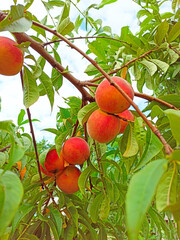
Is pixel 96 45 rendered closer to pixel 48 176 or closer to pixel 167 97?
pixel 167 97

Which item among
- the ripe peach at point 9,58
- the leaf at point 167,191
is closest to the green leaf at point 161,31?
the ripe peach at point 9,58

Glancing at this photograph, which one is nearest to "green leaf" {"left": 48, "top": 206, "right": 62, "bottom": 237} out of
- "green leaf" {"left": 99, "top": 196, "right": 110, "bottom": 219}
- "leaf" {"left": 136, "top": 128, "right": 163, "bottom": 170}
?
"green leaf" {"left": 99, "top": 196, "right": 110, "bottom": 219}

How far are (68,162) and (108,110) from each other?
31 cm

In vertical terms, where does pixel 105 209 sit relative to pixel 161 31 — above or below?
below

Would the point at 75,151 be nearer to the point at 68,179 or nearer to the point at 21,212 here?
the point at 68,179

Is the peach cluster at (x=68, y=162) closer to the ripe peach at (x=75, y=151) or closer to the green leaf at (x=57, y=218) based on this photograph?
the ripe peach at (x=75, y=151)

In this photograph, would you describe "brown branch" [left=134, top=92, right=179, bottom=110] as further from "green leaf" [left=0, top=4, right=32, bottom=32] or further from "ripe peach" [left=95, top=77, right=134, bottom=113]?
"green leaf" [left=0, top=4, right=32, bottom=32]

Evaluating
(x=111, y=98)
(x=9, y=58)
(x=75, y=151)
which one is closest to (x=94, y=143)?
(x=75, y=151)

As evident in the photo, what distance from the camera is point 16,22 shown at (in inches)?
22.1

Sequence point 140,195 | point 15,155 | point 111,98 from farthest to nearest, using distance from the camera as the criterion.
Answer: point 111,98, point 15,155, point 140,195

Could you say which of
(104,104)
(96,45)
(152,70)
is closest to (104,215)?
(104,104)

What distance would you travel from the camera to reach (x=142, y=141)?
53 cm

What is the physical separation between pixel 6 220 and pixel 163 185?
0.25 metres

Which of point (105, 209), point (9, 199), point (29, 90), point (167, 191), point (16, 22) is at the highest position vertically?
point (16, 22)
